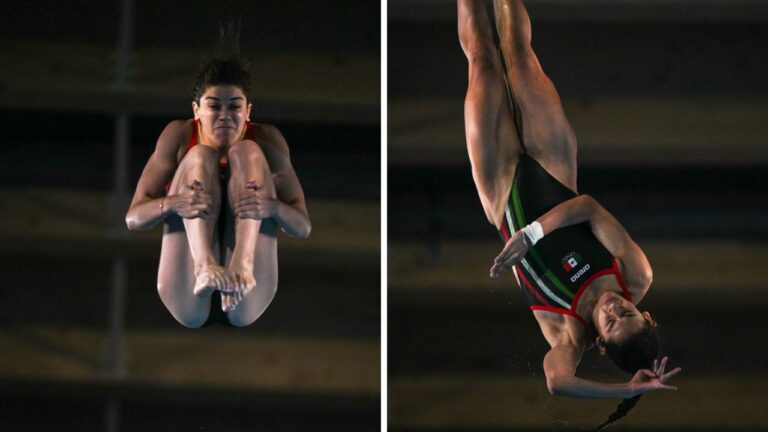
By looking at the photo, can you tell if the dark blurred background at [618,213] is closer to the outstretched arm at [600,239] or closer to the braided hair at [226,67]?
the outstretched arm at [600,239]

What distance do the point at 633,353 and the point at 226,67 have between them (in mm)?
1692

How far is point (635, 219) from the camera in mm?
3457

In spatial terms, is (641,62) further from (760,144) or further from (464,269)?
(464,269)

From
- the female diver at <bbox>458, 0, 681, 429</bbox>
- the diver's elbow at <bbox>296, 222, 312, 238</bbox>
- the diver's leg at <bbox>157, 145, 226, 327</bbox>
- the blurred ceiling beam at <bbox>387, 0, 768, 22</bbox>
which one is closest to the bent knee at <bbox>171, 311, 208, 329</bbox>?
the diver's leg at <bbox>157, 145, 226, 327</bbox>

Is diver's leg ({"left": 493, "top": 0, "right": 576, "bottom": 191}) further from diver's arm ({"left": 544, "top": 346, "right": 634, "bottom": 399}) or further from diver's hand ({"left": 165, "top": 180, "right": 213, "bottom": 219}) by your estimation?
diver's hand ({"left": 165, "top": 180, "right": 213, "bottom": 219})

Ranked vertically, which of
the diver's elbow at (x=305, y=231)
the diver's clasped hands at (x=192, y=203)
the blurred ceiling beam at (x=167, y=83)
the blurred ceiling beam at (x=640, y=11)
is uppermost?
the blurred ceiling beam at (x=640, y=11)

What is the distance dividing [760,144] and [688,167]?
0.82 ft

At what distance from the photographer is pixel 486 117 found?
139 inches

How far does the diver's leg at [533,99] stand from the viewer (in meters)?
3.49

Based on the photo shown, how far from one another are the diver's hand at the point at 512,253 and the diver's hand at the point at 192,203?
98cm

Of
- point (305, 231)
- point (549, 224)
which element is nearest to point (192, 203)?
point (305, 231)

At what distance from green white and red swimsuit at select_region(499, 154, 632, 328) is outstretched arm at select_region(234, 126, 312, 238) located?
69 centimetres

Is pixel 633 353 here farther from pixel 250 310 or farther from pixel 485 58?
pixel 250 310

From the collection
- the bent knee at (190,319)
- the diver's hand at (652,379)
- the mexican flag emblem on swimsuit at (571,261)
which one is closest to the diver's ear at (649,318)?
the diver's hand at (652,379)
